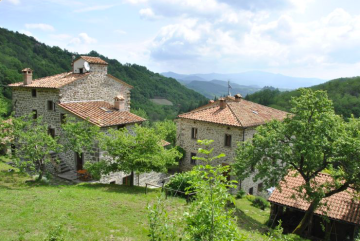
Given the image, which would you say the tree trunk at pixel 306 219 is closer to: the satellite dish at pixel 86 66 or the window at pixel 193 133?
the window at pixel 193 133

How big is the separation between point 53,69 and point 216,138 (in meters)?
51.2

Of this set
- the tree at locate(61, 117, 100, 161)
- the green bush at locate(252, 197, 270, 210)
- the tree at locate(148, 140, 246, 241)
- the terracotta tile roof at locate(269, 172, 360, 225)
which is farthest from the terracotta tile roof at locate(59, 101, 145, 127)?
the tree at locate(148, 140, 246, 241)

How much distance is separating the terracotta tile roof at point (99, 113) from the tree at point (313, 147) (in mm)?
8810

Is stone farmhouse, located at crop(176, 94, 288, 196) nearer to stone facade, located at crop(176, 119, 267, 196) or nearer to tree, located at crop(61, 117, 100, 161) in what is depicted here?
stone facade, located at crop(176, 119, 267, 196)

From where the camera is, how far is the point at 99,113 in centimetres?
1972

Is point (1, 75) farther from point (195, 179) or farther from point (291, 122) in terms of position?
point (195, 179)

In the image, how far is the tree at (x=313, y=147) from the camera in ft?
45.4

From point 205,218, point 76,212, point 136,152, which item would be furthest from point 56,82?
point 205,218

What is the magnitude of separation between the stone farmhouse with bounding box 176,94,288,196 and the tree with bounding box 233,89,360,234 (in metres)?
7.11

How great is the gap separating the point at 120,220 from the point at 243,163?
862 centimetres

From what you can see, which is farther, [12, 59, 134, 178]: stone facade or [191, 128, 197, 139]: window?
[191, 128, 197, 139]: window

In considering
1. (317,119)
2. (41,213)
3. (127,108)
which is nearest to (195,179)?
(41,213)

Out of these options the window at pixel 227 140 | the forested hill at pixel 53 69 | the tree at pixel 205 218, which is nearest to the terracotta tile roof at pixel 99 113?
the window at pixel 227 140

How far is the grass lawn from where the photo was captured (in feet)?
30.8
